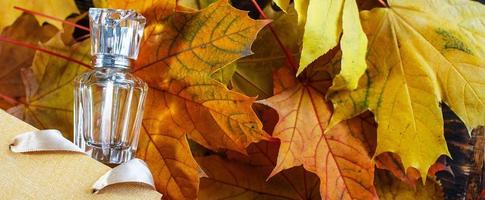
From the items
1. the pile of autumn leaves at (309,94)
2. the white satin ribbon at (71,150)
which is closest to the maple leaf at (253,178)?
the pile of autumn leaves at (309,94)

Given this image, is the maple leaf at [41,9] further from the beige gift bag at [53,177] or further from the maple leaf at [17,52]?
the beige gift bag at [53,177]

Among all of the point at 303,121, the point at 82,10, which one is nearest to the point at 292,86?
the point at 303,121

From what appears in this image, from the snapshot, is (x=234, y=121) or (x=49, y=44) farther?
(x=49, y=44)

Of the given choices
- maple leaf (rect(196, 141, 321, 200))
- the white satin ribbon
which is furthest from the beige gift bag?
maple leaf (rect(196, 141, 321, 200))

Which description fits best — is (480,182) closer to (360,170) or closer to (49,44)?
(360,170)

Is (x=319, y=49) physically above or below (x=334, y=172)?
above

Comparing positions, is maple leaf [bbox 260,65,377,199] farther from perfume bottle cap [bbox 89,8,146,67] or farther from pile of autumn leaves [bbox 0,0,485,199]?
perfume bottle cap [bbox 89,8,146,67]

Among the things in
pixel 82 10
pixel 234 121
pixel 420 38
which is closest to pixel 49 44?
pixel 82 10
